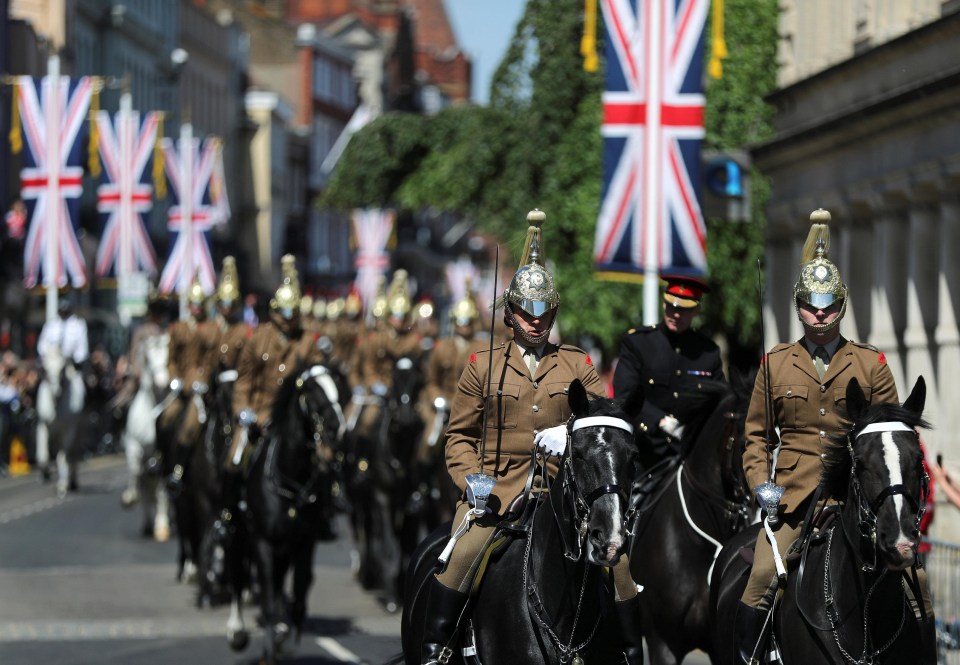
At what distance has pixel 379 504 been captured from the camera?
20938mm

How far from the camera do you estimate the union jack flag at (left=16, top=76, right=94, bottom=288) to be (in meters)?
37.0

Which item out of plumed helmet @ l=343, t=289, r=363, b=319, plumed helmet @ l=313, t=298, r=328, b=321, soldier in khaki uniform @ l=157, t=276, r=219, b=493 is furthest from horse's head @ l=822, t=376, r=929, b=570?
plumed helmet @ l=313, t=298, r=328, b=321

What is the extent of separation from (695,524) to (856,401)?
3.33 m

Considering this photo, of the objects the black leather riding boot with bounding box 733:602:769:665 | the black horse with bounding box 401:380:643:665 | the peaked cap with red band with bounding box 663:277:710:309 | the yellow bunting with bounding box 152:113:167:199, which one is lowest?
the black leather riding boot with bounding box 733:602:769:665

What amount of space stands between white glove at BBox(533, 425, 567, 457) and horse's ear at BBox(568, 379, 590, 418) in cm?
26

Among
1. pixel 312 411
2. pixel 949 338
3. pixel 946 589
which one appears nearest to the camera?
pixel 312 411

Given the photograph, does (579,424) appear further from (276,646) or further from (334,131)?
(334,131)

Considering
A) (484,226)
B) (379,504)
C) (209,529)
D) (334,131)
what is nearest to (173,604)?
(209,529)

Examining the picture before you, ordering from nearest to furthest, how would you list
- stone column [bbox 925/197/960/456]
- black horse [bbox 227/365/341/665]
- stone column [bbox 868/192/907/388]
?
black horse [bbox 227/365/341/665] < stone column [bbox 925/197/960/456] < stone column [bbox 868/192/907/388]

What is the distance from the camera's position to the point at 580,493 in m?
8.62

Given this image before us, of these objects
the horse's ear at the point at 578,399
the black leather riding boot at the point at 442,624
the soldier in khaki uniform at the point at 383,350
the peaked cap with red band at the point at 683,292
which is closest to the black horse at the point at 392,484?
the soldier in khaki uniform at the point at 383,350

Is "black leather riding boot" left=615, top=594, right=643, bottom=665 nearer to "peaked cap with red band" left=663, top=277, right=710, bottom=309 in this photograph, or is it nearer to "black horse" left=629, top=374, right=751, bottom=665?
"black horse" left=629, top=374, right=751, bottom=665

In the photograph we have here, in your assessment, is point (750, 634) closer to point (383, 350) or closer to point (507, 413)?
point (507, 413)

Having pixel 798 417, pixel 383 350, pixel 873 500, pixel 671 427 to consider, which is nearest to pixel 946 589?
pixel 671 427
